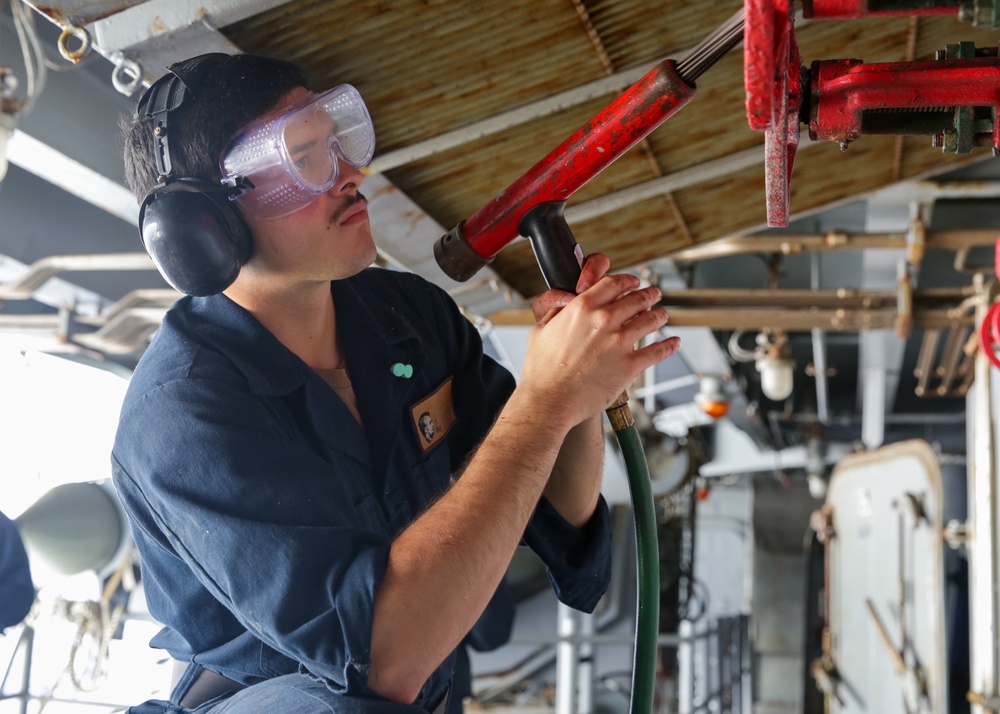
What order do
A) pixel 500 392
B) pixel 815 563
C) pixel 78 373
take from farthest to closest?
pixel 815 563 < pixel 78 373 < pixel 500 392

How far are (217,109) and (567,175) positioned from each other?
482 mm

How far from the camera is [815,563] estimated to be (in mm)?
12711

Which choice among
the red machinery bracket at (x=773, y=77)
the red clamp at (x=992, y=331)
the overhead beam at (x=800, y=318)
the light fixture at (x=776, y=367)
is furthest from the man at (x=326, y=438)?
the light fixture at (x=776, y=367)

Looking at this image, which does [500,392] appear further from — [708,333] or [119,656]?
[119,656]

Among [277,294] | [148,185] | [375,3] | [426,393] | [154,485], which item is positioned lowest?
[154,485]

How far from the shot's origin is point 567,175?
51.0 inches

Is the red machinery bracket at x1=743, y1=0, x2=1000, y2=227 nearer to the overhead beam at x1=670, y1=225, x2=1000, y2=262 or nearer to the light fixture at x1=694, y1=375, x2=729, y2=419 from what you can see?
the overhead beam at x1=670, y1=225, x2=1000, y2=262

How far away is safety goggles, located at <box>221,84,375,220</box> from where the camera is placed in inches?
54.4

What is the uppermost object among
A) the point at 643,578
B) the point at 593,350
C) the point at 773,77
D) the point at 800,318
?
the point at 800,318

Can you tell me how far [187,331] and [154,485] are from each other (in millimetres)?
247

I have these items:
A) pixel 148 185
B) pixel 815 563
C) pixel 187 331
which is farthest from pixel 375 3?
pixel 815 563

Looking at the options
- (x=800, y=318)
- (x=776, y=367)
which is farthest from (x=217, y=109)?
(x=776, y=367)

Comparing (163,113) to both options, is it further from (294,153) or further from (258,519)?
(258,519)

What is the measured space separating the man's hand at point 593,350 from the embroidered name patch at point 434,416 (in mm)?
313
